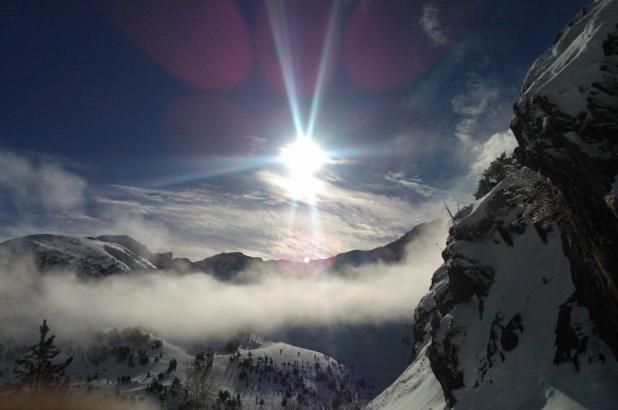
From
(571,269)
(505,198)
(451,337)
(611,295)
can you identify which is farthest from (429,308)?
(611,295)

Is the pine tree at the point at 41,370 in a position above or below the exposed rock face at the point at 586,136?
below

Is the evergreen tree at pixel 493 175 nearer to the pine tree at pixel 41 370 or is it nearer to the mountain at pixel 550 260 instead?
the mountain at pixel 550 260

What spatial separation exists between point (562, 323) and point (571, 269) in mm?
4096

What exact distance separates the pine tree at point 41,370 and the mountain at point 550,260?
97.4ft

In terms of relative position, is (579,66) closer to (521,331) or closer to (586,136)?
(586,136)

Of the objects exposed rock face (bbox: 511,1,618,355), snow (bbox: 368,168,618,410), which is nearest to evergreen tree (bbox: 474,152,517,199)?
snow (bbox: 368,168,618,410)

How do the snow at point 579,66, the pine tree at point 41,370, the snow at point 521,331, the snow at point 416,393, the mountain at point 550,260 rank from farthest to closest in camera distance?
the snow at point 416,393, the pine tree at point 41,370, the snow at point 521,331, the mountain at point 550,260, the snow at point 579,66

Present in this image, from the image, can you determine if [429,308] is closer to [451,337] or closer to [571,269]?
[451,337]

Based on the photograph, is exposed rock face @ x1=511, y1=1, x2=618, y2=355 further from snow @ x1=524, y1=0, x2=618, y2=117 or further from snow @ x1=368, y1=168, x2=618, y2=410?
→ snow @ x1=368, y1=168, x2=618, y2=410

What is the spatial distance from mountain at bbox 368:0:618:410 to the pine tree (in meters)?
29.7

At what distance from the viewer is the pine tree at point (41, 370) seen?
24.1 metres

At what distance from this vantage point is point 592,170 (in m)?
20.4

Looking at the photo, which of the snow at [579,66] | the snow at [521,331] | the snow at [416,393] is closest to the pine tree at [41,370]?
the snow at [521,331]

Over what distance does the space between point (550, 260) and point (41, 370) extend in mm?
37121
